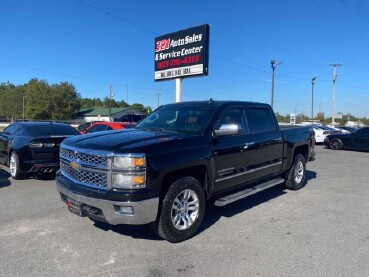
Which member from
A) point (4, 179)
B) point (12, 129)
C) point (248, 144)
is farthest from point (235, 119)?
point (12, 129)

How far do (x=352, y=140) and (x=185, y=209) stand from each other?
18.3m

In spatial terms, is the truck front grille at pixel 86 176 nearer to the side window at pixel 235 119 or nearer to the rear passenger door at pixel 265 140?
the side window at pixel 235 119

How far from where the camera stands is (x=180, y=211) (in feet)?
15.6

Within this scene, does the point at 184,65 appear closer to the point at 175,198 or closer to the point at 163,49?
the point at 163,49

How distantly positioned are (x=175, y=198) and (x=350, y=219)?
318 cm

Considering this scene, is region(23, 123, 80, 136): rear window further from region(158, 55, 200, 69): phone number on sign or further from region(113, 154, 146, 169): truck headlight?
region(158, 55, 200, 69): phone number on sign

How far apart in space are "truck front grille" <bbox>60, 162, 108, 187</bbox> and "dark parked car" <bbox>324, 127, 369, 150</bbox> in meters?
18.9

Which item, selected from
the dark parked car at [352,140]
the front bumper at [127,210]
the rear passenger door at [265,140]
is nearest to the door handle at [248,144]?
the rear passenger door at [265,140]

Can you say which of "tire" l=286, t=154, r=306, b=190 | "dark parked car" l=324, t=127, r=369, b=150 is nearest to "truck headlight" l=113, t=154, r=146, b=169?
"tire" l=286, t=154, r=306, b=190

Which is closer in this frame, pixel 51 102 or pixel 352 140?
pixel 352 140

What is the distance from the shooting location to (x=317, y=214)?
20.0 feet

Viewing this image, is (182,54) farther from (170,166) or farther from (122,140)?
(170,166)

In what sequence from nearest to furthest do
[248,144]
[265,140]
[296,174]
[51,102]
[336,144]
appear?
[248,144]
[265,140]
[296,174]
[336,144]
[51,102]

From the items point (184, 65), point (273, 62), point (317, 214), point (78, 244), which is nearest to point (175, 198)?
point (78, 244)
